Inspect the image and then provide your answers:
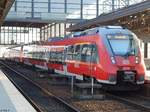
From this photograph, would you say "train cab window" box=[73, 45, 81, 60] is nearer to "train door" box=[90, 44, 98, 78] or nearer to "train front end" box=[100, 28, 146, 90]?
"train door" box=[90, 44, 98, 78]

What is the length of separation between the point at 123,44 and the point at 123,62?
3.77 ft

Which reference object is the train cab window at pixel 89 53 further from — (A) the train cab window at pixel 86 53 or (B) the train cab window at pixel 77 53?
(B) the train cab window at pixel 77 53

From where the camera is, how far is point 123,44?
66.7 ft

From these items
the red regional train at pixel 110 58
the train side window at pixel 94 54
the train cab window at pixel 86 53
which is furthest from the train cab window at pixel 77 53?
the train side window at pixel 94 54

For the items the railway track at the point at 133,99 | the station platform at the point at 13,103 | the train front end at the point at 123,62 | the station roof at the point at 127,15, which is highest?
the station roof at the point at 127,15

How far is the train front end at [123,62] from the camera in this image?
758 inches

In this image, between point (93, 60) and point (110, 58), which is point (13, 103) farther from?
point (93, 60)

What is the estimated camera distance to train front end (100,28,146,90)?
1926 centimetres

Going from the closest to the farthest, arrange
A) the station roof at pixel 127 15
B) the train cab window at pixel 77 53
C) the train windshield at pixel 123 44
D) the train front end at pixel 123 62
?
the train front end at pixel 123 62 < the train windshield at pixel 123 44 < the train cab window at pixel 77 53 < the station roof at pixel 127 15

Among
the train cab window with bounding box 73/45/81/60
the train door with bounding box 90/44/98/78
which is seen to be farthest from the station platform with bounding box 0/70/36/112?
the train cab window with bounding box 73/45/81/60

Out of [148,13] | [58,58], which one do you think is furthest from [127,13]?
[58,58]

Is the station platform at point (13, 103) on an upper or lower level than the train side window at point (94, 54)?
lower

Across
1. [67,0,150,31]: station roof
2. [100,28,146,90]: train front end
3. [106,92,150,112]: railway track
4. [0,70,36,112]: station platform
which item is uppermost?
[67,0,150,31]: station roof

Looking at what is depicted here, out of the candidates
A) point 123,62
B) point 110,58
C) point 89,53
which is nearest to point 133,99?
point 123,62
